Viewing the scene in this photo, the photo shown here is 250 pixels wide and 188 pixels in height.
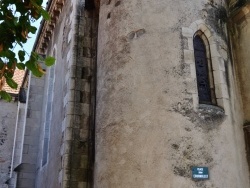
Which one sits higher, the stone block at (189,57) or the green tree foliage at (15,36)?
the stone block at (189,57)

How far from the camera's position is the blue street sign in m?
5.70

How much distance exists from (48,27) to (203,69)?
6.97 metres

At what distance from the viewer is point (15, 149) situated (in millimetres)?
15344

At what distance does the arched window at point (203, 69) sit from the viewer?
21.7ft

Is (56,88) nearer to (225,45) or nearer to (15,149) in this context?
(225,45)

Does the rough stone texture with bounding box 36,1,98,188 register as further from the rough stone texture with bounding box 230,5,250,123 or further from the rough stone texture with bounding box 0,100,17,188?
the rough stone texture with bounding box 0,100,17,188

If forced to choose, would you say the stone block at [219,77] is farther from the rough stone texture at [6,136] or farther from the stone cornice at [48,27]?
the rough stone texture at [6,136]

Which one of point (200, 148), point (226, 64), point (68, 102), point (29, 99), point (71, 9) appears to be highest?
point (71, 9)

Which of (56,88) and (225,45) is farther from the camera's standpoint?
(56,88)

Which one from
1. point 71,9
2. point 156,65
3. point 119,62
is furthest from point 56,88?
point 156,65

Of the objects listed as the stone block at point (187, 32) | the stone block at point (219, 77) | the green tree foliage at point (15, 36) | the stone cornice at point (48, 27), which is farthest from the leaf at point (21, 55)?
the stone cornice at point (48, 27)

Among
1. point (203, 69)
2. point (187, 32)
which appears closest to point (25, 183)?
point (203, 69)

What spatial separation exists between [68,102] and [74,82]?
0.47 m

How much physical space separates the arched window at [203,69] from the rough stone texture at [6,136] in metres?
12.2
